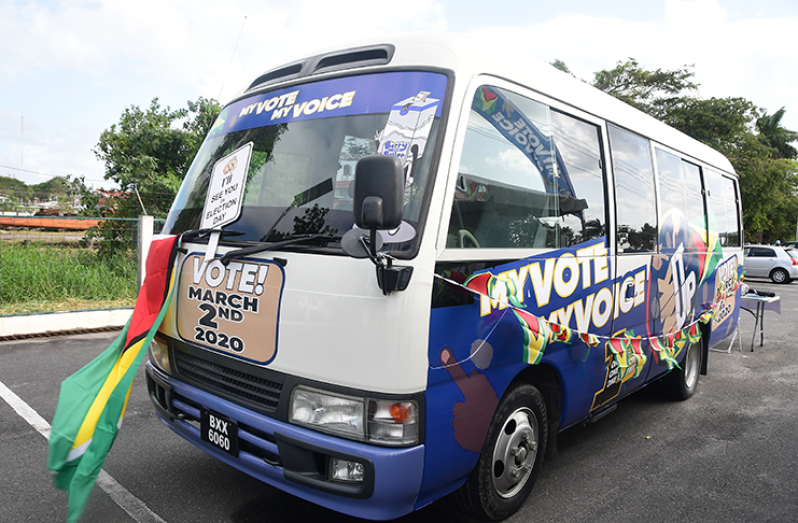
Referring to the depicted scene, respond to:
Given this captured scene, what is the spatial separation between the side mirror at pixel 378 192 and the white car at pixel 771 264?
24508 mm

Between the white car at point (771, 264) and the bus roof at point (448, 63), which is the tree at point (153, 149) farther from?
the white car at point (771, 264)

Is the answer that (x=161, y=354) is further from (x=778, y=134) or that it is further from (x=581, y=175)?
(x=778, y=134)

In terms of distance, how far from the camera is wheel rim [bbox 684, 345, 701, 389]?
5621 mm

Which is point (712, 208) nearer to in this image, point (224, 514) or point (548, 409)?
point (548, 409)

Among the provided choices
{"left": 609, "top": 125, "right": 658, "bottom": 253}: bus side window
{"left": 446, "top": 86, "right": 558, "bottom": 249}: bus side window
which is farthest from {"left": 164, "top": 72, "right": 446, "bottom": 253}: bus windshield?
{"left": 609, "top": 125, "right": 658, "bottom": 253}: bus side window

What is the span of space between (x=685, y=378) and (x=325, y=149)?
476 centimetres

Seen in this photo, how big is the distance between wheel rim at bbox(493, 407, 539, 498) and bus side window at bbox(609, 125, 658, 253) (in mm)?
1530

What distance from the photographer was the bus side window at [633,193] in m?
3.94

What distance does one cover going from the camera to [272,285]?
2572 millimetres

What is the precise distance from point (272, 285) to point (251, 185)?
71 centimetres

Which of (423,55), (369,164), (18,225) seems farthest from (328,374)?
(18,225)

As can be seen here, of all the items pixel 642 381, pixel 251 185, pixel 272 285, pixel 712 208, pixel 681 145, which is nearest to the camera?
pixel 272 285

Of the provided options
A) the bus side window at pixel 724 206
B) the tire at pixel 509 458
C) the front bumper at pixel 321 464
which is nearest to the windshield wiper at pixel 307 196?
the front bumper at pixel 321 464

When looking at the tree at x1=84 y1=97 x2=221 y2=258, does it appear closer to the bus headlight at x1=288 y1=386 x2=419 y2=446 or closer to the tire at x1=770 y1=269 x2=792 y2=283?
the bus headlight at x1=288 y1=386 x2=419 y2=446
